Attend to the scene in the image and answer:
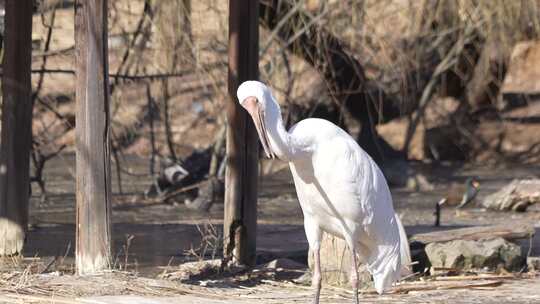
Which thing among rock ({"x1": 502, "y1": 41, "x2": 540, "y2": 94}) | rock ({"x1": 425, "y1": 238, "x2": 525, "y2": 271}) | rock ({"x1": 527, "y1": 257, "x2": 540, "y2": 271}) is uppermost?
rock ({"x1": 502, "y1": 41, "x2": 540, "y2": 94})

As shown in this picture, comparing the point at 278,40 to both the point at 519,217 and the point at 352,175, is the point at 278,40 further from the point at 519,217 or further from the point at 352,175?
the point at 352,175

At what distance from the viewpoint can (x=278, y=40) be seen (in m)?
14.7

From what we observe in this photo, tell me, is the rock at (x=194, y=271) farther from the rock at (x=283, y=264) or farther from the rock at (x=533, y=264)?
the rock at (x=533, y=264)

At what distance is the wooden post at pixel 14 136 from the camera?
31.9ft

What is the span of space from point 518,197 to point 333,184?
757cm

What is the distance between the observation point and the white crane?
704cm

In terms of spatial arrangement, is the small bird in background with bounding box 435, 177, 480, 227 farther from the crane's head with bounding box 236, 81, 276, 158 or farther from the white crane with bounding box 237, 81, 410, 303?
the crane's head with bounding box 236, 81, 276, 158

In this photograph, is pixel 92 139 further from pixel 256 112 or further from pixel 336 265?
pixel 336 265

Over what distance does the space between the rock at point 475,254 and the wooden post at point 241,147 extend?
154 centimetres

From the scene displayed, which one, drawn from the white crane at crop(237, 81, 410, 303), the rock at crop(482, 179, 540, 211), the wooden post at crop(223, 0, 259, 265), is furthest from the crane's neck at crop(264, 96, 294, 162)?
the rock at crop(482, 179, 540, 211)

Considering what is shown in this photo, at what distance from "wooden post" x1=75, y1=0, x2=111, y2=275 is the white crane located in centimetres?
159

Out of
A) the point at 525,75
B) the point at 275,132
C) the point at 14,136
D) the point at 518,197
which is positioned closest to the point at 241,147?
the point at 14,136

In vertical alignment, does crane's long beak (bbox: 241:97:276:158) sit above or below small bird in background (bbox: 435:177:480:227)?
above

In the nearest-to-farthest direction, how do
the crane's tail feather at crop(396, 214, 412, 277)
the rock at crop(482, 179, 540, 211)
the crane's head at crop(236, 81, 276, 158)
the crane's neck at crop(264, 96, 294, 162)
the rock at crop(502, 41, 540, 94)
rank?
the crane's head at crop(236, 81, 276, 158)
the crane's neck at crop(264, 96, 294, 162)
the crane's tail feather at crop(396, 214, 412, 277)
the rock at crop(482, 179, 540, 211)
the rock at crop(502, 41, 540, 94)
